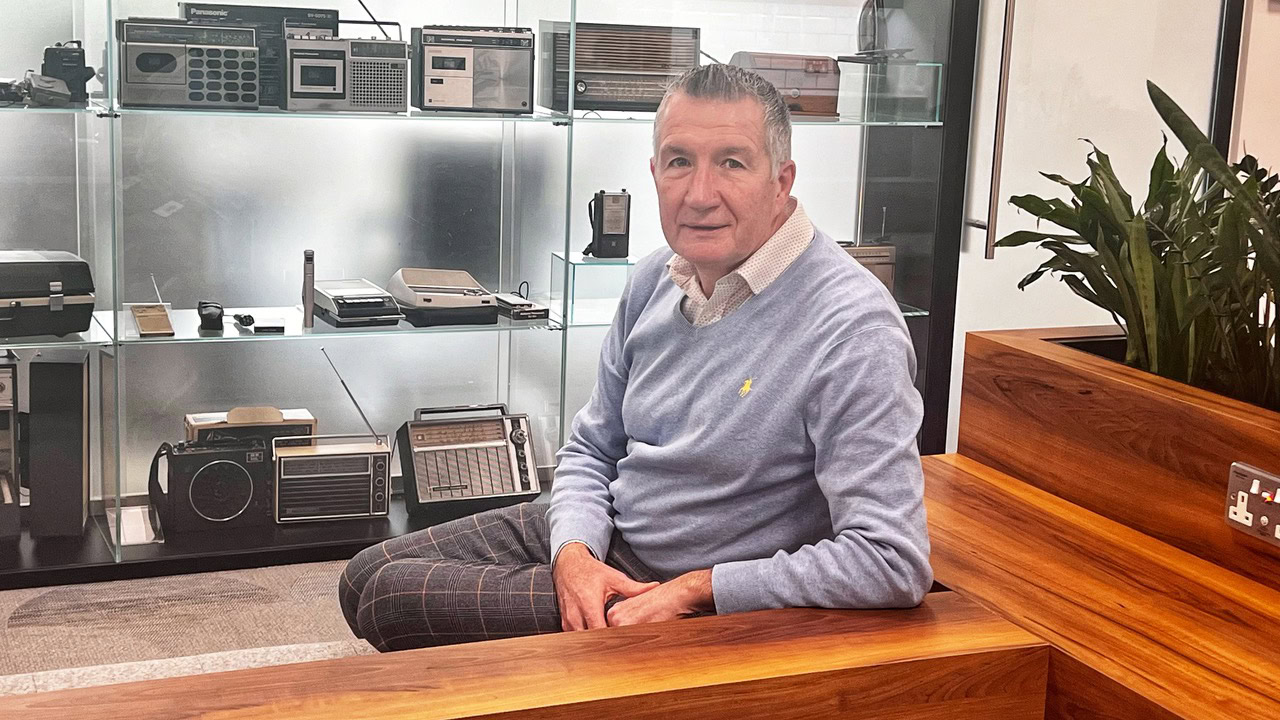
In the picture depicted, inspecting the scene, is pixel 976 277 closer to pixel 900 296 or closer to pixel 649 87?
pixel 900 296

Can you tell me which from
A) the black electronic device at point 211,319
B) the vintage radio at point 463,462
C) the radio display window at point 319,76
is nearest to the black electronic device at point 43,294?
the black electronic device at point 211,319

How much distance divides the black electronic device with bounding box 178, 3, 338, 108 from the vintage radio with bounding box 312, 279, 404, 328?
556mm

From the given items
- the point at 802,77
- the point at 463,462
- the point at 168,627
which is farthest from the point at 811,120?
the point at 168,627

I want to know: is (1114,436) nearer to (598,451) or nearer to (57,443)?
(598,451)

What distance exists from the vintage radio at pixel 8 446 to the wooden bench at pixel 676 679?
2248 mm

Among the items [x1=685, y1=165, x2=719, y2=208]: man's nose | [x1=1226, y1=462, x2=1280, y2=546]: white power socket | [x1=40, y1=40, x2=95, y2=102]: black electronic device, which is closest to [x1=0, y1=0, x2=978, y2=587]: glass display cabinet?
[x1=40, y1=40, x2=95, y2=102]: black electronic device

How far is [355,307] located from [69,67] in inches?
38.1

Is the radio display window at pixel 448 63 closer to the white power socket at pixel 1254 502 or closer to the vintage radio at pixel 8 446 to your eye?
the vintage radio at pixel 8 446

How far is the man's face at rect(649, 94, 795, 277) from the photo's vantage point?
192 cm

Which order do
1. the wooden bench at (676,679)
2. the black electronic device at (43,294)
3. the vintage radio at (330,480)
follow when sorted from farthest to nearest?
the vintage radio at (330,480)
the black electronic device at (43,294)
the wooden bench at (676,679)

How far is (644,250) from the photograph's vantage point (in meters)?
4.20

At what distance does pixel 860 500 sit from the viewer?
171 centimetres

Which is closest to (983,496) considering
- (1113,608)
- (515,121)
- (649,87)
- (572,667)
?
(1113,608)

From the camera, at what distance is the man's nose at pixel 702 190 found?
1924mm
